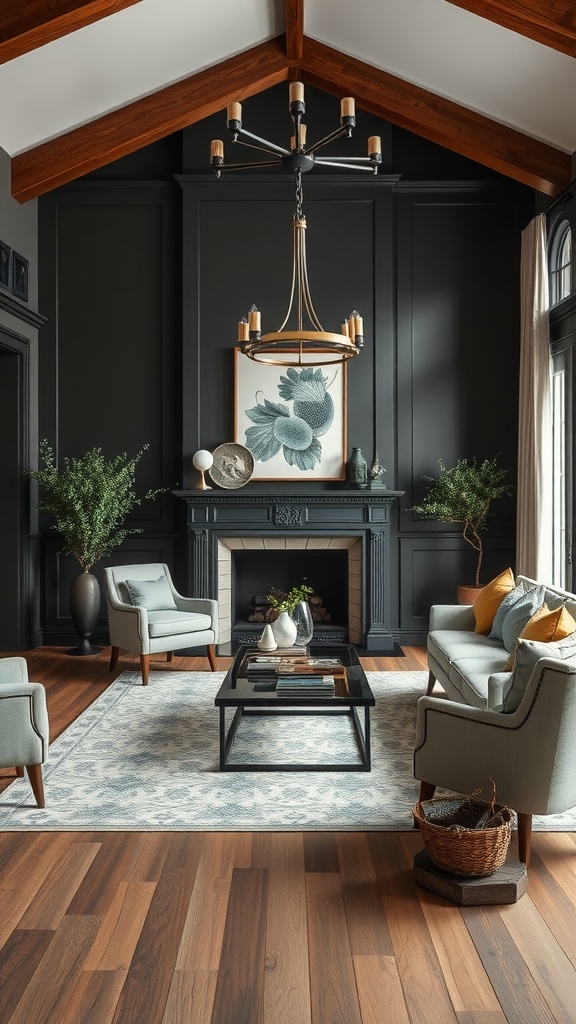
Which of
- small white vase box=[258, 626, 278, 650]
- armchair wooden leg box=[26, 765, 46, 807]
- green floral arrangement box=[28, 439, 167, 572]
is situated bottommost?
armchair wooden leg box=[26, 765, 46, 807]

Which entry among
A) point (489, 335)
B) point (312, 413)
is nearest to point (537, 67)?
point (489, 335)

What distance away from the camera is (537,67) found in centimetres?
547

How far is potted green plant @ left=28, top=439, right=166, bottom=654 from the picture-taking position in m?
6.64

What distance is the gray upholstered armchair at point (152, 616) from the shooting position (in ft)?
18.8

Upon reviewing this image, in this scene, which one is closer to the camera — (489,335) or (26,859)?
(26,859)

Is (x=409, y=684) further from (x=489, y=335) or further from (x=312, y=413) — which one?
(x=489, y=335)

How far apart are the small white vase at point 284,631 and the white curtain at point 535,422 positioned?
235 cm

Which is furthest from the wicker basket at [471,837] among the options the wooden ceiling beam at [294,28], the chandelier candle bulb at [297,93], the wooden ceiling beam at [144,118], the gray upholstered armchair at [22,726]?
the wooden ceiling beam at [144,118]

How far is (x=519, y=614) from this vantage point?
448 cm

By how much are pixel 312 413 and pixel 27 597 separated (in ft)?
9.44

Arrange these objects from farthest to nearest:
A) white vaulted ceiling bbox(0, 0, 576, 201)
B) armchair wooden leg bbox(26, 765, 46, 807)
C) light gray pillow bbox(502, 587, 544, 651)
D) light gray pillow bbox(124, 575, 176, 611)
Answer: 1. light gray pillow bbox(124, 575, 176, 611)
2. white vaulted ceiling bbox(0, 0, 576, 201)
3. light gray pillow bbox(502, 587, 544, 651)
4. armchair wooden leg bbox(26, 765, 46, 807)

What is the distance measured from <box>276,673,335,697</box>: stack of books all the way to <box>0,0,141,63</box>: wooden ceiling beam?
393 cm

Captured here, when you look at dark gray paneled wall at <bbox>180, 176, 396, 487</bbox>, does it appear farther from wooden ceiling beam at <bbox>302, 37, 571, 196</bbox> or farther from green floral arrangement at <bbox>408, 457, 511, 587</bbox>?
wooden ceiling beam at <bbox>302, 37, 571, 196</bbox>

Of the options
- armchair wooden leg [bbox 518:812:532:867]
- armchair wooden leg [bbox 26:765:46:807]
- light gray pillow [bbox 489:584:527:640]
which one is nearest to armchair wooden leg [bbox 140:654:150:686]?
armchair wooden leg [bbox 26:765:46:807]
